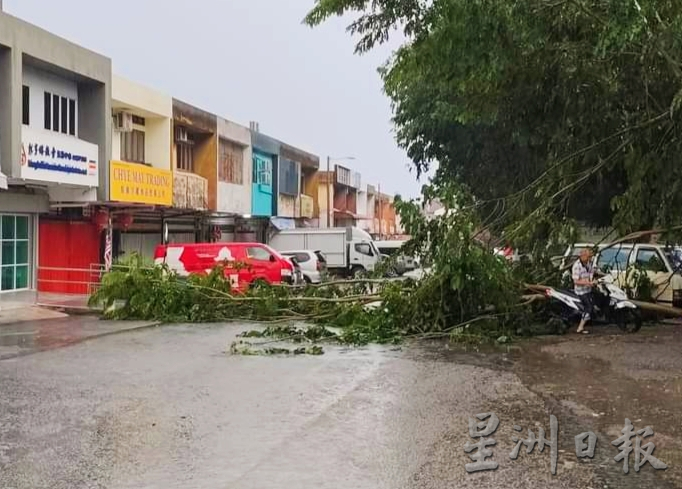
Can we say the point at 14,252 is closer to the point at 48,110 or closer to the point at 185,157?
the point at 48,110

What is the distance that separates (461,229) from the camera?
14.0m

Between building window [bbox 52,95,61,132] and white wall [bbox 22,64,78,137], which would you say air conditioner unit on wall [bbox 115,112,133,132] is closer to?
white wall [bbox 22,64,78,137]

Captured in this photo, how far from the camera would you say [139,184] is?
81.5 ft

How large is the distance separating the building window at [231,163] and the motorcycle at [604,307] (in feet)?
69.5

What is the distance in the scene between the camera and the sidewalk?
44.6 feet

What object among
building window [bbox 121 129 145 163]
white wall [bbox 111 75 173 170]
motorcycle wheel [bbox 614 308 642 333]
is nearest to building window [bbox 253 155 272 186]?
white wall [bbox 111 75 173 170]

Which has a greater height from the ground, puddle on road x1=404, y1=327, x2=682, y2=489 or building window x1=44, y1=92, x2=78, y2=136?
building window x1=44, y1=92, x2=78, y2=136

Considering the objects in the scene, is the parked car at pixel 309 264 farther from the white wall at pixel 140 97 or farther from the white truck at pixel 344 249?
the white wall at pixel 140 97

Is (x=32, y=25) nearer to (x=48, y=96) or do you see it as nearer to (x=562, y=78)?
(x=48, y=96)

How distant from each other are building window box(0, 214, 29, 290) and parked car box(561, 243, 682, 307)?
1519cm

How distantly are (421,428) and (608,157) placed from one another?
27.4 feet

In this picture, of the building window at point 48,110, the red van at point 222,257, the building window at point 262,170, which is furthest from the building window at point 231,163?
the building window at point 48,110

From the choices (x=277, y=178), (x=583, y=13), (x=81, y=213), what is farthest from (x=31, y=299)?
(x=277, y=178)

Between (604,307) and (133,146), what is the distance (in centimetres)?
1889
